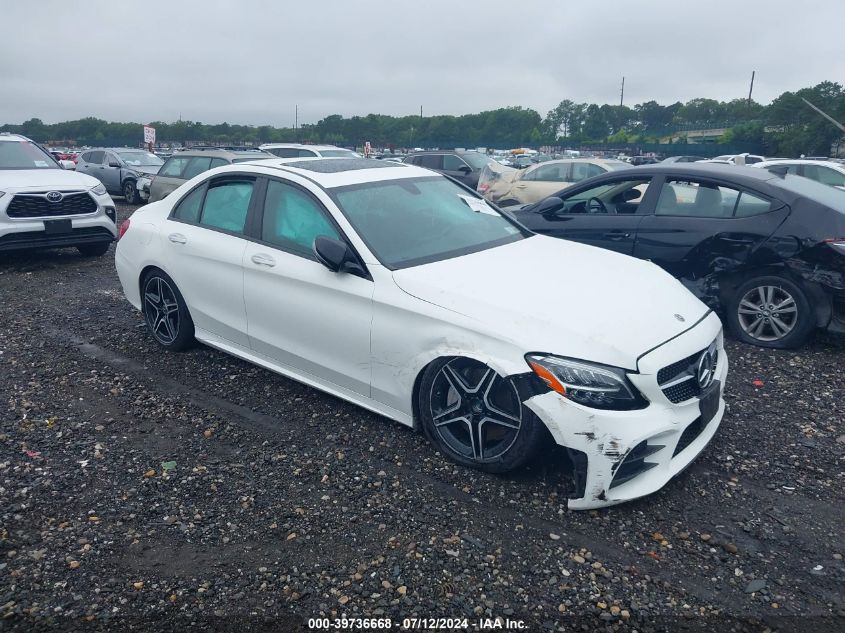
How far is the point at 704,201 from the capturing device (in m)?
6.02

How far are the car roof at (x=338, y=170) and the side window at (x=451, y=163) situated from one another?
521 inches

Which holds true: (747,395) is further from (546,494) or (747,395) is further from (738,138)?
(738,138)

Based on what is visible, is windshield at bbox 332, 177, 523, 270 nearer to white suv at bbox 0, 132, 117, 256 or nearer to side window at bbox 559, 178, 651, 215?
side window at bbox 559, 178, 651, 215

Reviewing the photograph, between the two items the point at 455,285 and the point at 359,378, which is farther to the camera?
the point at 359,378

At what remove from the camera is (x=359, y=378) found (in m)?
3.99

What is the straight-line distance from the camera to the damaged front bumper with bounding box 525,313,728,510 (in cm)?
309

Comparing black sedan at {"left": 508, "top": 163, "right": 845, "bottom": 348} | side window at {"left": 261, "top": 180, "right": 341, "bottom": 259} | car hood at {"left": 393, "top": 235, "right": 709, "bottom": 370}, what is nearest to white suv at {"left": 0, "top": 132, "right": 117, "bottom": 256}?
side window at {"left": 261, "top": 180, "right": 341, "bottom": 259}

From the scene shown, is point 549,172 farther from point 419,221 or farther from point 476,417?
point 476,417

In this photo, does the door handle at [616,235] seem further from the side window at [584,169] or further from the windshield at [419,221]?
the side window at [584,169]

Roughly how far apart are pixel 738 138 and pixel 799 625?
50.6 meters

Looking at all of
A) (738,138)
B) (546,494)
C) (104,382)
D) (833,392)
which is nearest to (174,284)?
(104,382)

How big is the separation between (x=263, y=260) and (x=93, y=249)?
6584 millimetres

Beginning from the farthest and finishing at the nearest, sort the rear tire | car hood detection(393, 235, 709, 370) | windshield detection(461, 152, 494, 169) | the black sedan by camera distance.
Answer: windshield detection(461, 152, 494, 169), the rear tire, the black sedan, car hood detection(393, 235, 709, 370)

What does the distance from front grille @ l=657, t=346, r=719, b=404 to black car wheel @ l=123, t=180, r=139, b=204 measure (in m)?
17.0
